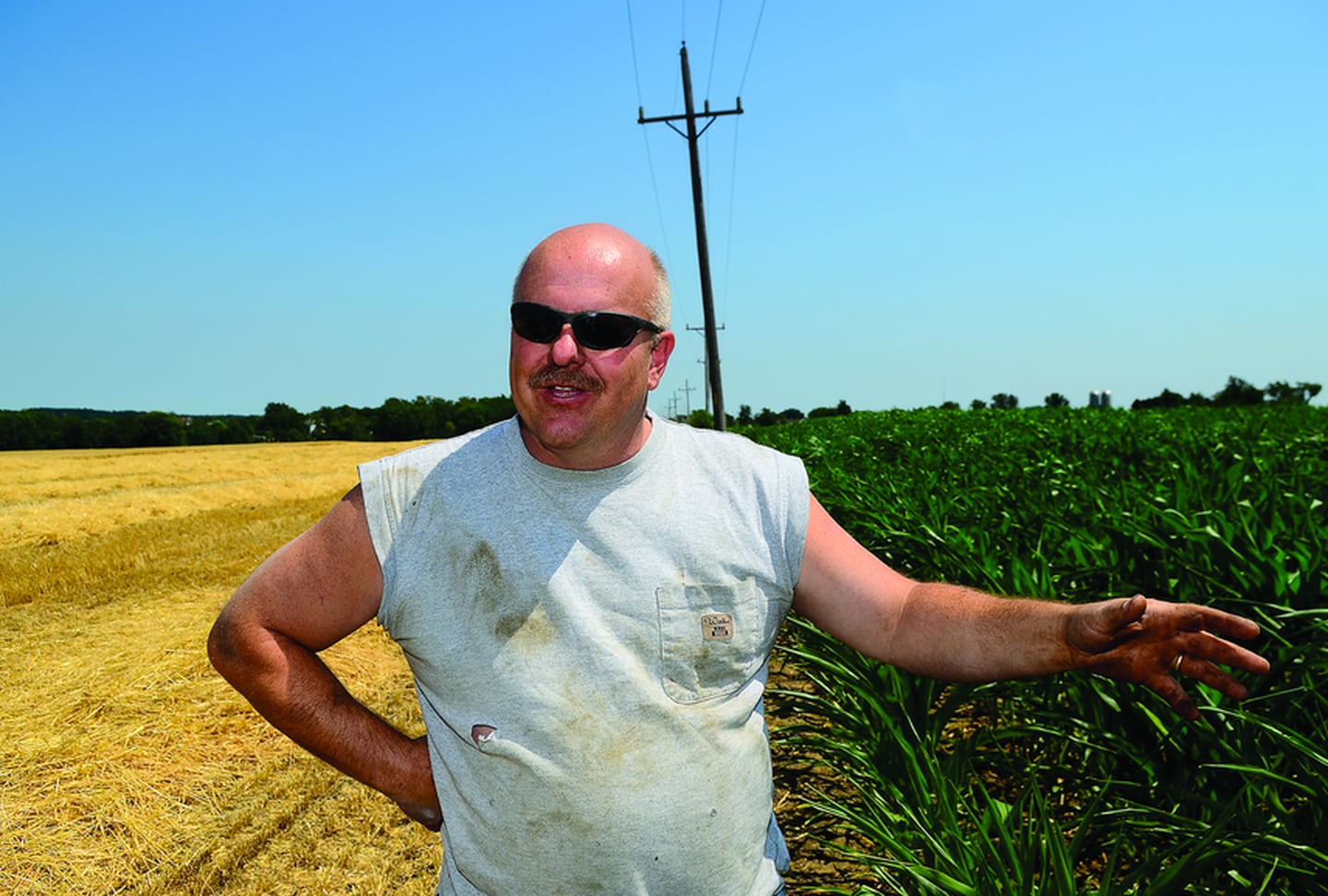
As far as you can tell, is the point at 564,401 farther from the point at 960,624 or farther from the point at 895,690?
the point at 895,690

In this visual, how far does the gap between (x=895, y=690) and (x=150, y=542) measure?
1239 cm

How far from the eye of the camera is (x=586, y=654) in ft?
5.61

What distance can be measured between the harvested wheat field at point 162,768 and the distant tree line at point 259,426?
31.8m

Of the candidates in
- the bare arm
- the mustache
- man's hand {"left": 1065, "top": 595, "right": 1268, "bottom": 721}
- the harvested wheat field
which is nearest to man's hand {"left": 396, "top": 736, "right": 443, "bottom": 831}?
the bare arm

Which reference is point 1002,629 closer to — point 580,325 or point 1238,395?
point 580,325

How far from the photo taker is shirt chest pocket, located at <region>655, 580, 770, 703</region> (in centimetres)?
174

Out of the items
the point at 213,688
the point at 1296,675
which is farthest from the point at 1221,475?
the point at 213,688

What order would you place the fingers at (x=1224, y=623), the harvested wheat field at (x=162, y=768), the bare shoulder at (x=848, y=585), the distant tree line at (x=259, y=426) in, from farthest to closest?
the distant tree line at (x=259, y=426), the harvested wheat field at (x=162, y=768), the bare shoulder at (x=848, y=585), the fingers at (x=1224, y=623)

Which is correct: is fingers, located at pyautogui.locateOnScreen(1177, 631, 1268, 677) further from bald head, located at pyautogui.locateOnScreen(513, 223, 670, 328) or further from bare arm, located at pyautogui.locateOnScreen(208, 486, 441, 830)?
bare arm, located at pyautogui.locateOnScreen(208, 486, 441, 830)

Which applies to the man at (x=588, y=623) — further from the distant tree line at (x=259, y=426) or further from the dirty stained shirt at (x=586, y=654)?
the distant tree line at (x=259, y=426)

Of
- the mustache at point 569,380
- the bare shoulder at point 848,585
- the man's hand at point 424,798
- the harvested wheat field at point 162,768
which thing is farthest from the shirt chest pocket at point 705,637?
the harvested wheat field at point 162,768

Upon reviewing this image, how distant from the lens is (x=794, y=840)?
3.17 m

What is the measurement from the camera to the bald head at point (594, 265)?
182 centimetres

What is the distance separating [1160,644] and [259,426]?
58.6 metres
